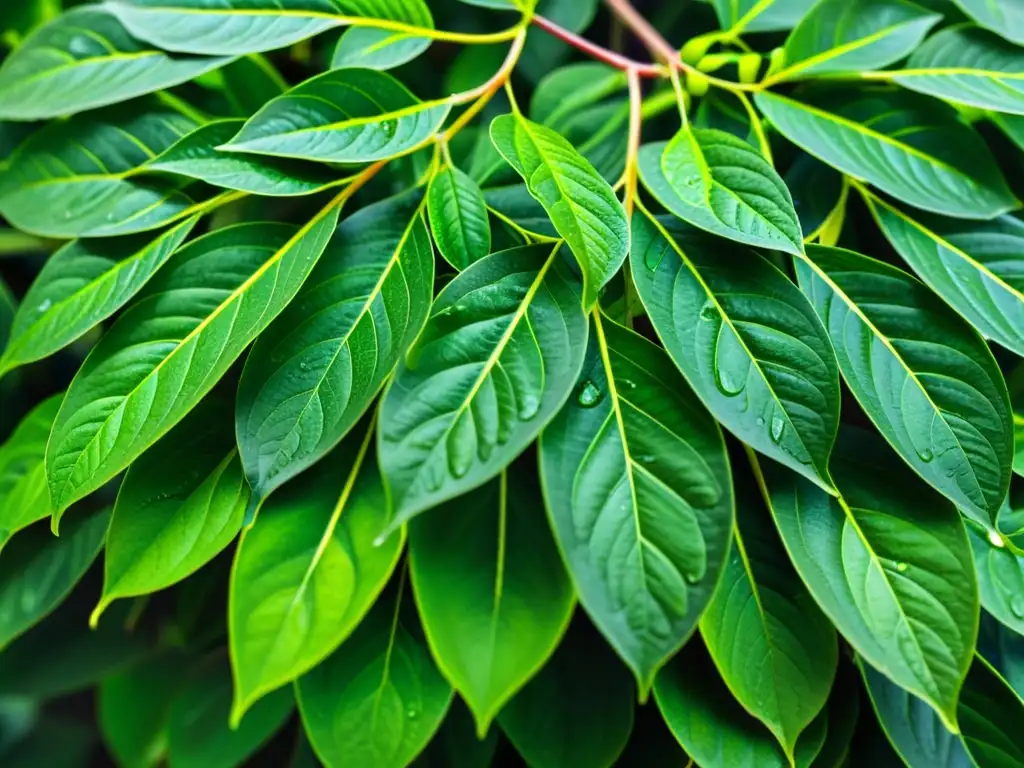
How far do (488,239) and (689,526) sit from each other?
0.25m

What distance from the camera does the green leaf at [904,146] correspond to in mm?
603

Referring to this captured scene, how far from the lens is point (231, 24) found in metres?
0.61

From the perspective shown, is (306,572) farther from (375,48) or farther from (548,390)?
(375,48)

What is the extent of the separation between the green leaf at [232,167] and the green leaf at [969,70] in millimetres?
494

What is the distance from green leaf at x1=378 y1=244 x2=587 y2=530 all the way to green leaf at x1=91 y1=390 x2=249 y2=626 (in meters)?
0.16

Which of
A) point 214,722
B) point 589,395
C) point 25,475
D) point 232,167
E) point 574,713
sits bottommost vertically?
point 214,722

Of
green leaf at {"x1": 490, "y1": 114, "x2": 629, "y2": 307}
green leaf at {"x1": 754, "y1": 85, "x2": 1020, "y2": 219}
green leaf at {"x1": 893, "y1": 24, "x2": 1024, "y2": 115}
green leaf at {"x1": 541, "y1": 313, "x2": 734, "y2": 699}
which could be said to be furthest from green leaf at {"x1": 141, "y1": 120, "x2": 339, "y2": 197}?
green leaf at {"x1": 893, "y1": 24, "x2": 1024, "y2": 115}

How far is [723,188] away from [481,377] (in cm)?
23

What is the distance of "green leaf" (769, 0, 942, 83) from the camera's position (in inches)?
25.0

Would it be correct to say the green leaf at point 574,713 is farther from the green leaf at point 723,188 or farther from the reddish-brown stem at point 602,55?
the reddish-brown stem at point 602,55

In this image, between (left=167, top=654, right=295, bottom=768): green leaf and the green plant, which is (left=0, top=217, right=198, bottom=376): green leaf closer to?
the green plant

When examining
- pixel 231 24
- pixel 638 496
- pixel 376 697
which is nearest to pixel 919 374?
pixel 638 496

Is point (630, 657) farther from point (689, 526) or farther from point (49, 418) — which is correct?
point (49, 418)

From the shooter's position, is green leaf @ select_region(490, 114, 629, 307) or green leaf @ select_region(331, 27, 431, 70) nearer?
green leaf @ select_region(490, 114, 629, 307)
